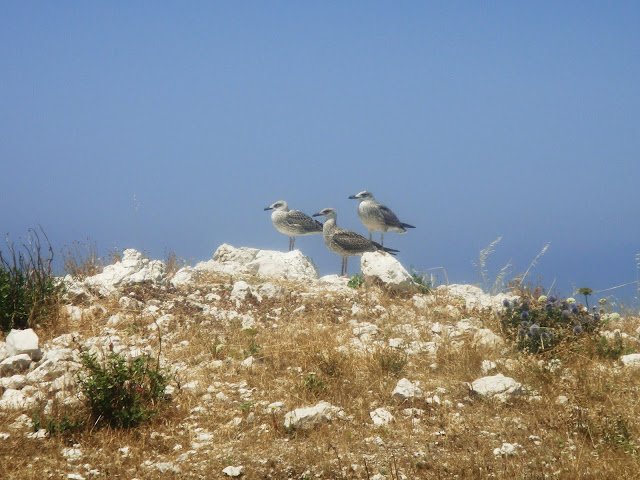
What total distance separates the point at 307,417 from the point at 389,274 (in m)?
5.98

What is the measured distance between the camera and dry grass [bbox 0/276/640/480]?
5.46 metres

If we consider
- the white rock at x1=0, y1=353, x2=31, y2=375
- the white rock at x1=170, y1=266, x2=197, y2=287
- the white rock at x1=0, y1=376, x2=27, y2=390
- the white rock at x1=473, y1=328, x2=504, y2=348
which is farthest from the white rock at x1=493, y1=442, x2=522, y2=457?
the white rock at x1=170, y1=266, x2=197, y2=287

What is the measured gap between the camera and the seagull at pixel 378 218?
17188mm

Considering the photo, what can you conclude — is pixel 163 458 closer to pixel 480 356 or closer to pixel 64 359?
pixel 64 359

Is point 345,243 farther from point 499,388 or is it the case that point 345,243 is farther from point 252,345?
point 499,388

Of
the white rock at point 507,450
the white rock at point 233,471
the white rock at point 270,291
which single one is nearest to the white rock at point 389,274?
the white rock at point 270,291

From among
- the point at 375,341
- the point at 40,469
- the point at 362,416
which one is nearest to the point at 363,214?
the point at 375,341

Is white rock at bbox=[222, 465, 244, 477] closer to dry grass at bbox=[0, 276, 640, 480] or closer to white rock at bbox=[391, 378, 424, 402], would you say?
dry grass at bbox=[0, 276, 640, 480]

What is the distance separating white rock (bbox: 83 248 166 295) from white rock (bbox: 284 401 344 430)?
19.1ft

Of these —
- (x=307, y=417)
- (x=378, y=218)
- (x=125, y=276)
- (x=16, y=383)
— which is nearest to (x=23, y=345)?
(x=16, y=383)

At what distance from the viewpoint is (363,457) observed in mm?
5551

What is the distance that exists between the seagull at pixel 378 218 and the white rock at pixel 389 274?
186 inches

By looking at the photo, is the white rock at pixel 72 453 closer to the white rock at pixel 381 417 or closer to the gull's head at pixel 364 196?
the white rock at pixel 381 417

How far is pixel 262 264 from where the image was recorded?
47.1 ft
